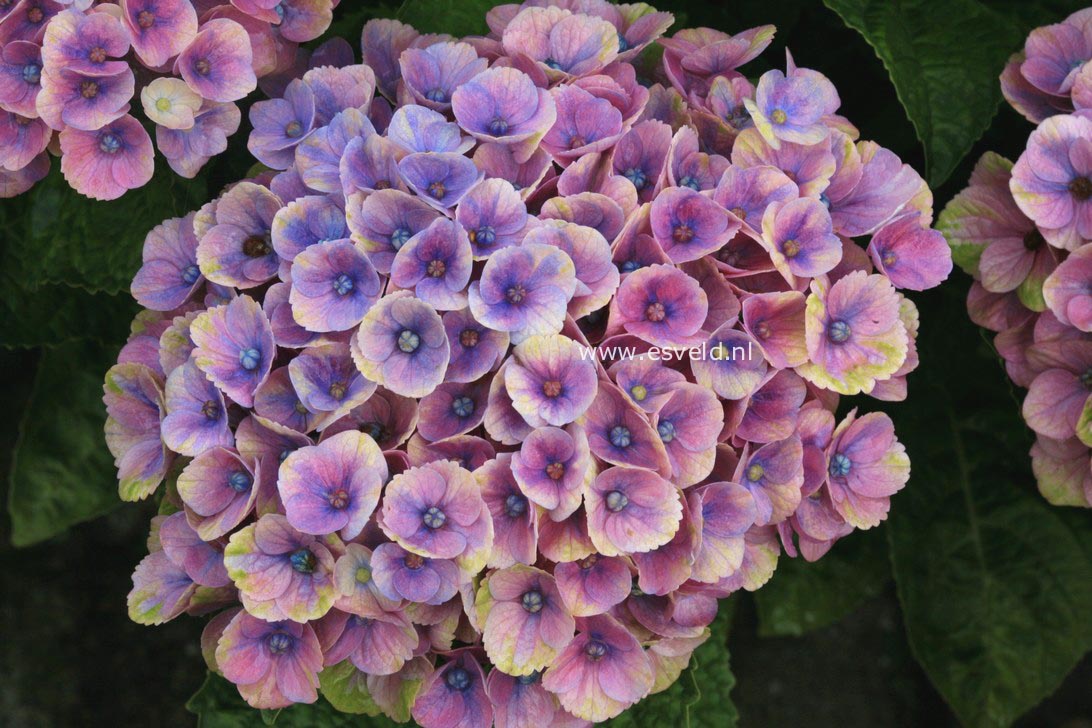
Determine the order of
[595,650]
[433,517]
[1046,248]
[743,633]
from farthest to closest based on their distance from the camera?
[743,633]
[1046,248]
[595,650]
[433,517]

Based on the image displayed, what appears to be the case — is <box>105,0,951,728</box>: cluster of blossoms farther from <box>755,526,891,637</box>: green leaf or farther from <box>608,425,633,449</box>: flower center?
<box>755,526,891,637</box>: green leaf

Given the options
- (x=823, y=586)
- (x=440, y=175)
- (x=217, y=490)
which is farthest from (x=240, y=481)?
(x=823, y=586)

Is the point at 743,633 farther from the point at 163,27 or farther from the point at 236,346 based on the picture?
the point at 163,27

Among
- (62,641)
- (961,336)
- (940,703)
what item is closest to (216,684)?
(62,641)

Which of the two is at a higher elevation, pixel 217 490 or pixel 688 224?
pixel 688 224

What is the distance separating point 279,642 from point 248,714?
0.70 feet

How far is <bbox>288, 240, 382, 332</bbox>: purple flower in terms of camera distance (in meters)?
0.96

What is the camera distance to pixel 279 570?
96 centimetres

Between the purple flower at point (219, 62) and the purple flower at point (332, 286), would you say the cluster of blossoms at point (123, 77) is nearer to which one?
the purple flower at point (219, 62)

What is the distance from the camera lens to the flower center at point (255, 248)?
1061 millimetres

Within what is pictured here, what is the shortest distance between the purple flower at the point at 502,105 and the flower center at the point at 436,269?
0.15m

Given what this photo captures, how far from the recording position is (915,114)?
1213 mm

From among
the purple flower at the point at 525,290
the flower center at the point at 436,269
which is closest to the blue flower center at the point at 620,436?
the purple flower at the point at 525,290

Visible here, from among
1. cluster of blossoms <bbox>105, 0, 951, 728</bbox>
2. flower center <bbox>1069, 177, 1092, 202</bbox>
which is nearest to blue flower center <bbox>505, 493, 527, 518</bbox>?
cluster of blossoms <bbox>105, 0, 951, 728</bbox>
